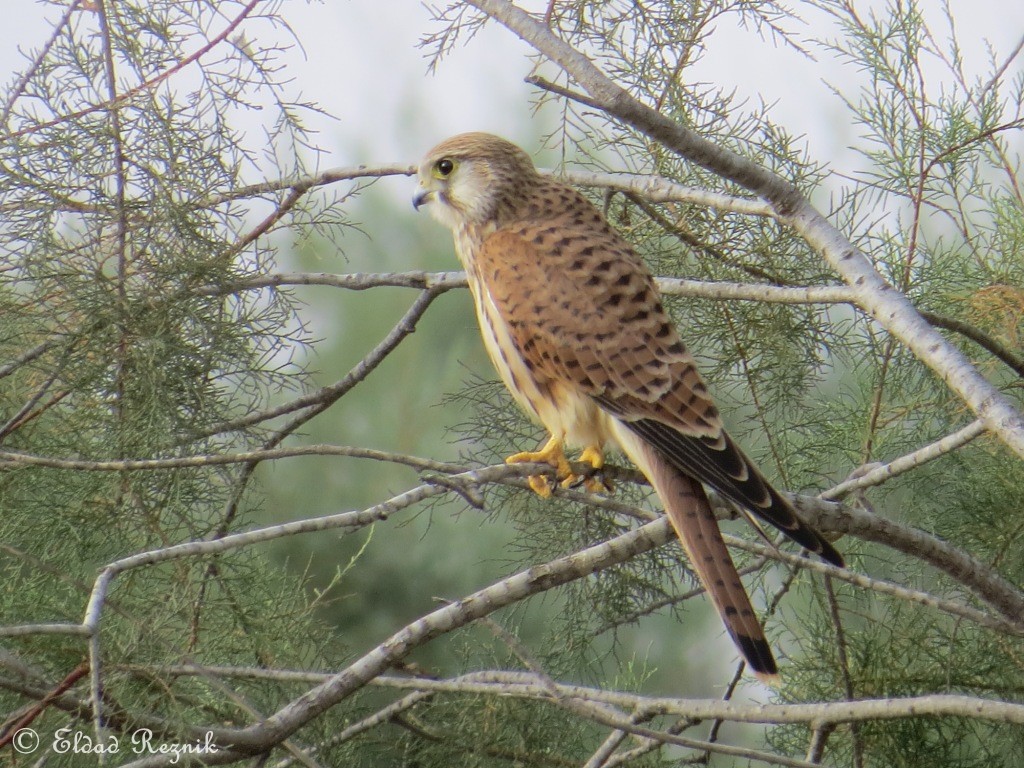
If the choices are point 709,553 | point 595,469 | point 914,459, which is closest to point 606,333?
point 595,469

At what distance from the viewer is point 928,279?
6.53 feet

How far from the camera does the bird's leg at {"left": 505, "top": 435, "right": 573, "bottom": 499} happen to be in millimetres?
1742

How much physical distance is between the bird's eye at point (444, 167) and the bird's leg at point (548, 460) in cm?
63

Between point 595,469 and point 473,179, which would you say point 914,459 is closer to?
point 595,469

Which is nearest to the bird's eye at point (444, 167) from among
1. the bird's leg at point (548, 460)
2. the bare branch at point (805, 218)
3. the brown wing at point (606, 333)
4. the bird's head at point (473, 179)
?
the bird's head at point (473, 179)

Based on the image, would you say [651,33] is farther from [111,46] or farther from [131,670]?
[131,670]

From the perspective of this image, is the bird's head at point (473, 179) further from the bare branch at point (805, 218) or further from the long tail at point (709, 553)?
the bare branch at point (805, 218)

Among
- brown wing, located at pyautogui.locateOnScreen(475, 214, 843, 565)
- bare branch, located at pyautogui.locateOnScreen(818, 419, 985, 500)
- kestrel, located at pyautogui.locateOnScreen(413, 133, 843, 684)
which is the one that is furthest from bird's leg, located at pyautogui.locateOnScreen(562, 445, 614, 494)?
bare branch, located at pyautogui.locateOnScreen(818, 419, 985, 500)

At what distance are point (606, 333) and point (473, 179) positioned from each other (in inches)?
20.6

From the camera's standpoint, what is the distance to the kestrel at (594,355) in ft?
5.10

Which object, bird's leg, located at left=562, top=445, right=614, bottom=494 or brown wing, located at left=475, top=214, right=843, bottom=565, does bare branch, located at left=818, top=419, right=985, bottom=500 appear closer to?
brown wing, located at left=475, top=214, right=843, bottom=565

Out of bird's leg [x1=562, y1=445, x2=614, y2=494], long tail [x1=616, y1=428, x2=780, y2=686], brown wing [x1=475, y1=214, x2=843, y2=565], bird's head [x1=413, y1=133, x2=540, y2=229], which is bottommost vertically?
long tail [x1=616, y1=428, x2=780, y2=686]

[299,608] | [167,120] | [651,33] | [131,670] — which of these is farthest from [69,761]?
[651,33]

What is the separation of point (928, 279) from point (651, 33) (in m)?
0.67
